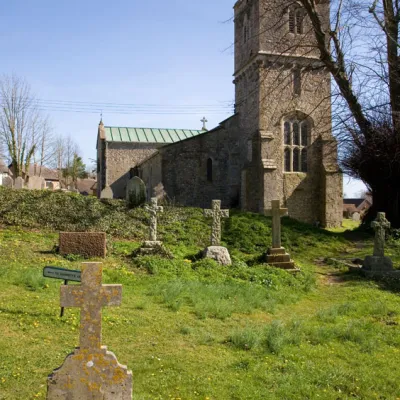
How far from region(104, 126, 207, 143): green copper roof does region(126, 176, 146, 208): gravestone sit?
19.7 m

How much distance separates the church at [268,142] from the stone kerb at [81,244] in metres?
13.1

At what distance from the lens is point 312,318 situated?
25.2 feet

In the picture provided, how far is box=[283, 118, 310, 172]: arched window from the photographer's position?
25.5 meters

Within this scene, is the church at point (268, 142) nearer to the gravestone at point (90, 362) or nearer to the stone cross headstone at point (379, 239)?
the stone cross headstone at point (379, 239)

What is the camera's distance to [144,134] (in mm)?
39156

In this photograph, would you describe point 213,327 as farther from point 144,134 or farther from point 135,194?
point 144,134

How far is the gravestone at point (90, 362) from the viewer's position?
3.67 metres

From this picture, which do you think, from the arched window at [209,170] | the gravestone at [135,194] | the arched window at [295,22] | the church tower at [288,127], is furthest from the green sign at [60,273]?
the arched window at [295,22]

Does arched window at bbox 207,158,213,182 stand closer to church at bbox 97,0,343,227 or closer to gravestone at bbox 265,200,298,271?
church at bbox 97,0,343,227

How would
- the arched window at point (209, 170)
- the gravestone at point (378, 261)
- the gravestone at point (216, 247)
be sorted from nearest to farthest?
the gravestone at point (378, 261) → the gravestone at point (216, 247) → the arched window at point (209, 170)

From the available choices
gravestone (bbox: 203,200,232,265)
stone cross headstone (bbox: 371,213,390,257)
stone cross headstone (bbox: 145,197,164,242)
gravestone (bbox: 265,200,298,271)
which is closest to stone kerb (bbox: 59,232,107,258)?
stone cross headstone (bbox: 145,197,164,242)

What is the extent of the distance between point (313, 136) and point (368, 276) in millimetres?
15065

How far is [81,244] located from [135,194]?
6769 mm

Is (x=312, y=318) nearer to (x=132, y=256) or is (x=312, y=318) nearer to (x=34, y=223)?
(x=132, y=256)
